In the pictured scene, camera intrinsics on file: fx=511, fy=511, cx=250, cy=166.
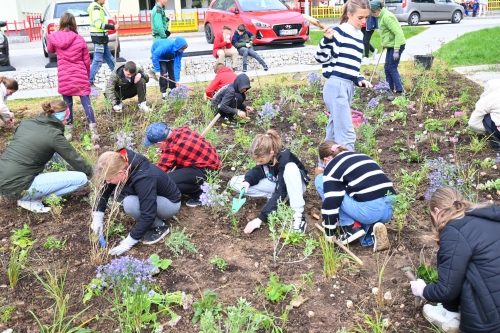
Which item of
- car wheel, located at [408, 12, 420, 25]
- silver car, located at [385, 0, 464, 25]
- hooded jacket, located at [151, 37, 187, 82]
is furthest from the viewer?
car wheel, located at [408, 12, 420, 25]

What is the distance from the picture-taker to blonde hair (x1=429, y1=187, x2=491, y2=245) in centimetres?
269

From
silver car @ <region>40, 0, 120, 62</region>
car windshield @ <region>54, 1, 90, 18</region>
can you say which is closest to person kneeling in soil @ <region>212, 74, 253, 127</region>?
silver car @ <region>40, 0, 120, 62</region>

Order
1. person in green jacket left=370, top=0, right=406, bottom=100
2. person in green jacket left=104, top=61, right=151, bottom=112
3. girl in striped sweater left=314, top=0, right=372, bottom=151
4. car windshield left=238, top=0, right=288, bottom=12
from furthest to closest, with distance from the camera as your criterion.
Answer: car windshield left=238, top=0, right=288, bottom=12 < person in green jacket left=370, top=0, right=406, bottom=100 < person in green jacket left=104, top=61, right=151, bottom=112 < girl in striped sweater left=314, top=0, right=372, bottom=151

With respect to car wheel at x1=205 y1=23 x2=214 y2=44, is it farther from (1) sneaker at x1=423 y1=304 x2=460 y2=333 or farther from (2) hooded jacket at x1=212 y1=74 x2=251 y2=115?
(1) sneaker at x1=423 y1=304 x2=460 y2=333

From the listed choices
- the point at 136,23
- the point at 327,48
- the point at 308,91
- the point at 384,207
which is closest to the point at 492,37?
the point at 308,91

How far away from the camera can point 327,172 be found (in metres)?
3.73

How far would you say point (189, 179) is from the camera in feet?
14.8

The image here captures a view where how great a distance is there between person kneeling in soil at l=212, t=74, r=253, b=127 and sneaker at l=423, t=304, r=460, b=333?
397cm

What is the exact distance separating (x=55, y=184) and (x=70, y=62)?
7.25 ft

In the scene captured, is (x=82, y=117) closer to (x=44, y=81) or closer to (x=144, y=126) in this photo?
(x=144, y=126)

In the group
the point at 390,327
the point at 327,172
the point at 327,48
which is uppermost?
the point at 327,48

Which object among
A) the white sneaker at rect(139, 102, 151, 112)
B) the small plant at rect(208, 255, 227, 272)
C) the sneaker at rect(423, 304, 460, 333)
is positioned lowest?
the sneaker at rect(423, 304, 460, 333)

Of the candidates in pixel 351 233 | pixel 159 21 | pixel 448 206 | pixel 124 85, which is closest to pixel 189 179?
pixel 351 233

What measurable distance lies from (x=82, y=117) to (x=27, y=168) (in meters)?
2.77
